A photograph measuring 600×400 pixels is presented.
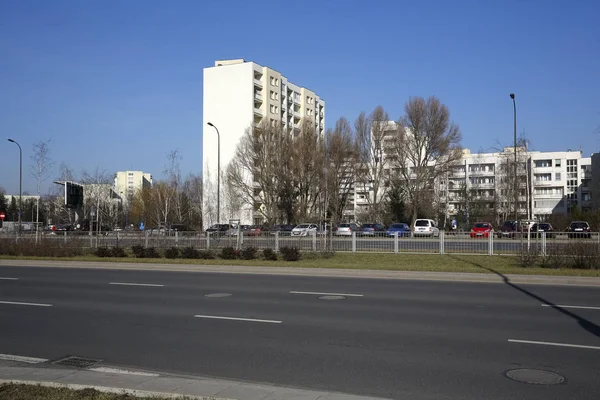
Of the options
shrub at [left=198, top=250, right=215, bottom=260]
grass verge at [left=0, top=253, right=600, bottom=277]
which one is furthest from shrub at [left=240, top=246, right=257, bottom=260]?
shrub at [left=198, top=250, right=215, bottom=260]

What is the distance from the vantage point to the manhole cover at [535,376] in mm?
7062

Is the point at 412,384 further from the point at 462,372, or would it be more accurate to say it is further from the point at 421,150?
the point at 421,150

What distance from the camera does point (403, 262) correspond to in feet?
85.6

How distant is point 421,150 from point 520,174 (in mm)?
17894

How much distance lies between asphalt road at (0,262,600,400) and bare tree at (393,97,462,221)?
48827 millimetres

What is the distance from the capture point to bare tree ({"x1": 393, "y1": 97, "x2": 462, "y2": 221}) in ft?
213

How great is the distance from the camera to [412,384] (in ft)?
22.9

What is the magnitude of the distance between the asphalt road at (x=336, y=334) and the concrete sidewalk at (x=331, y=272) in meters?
1.81

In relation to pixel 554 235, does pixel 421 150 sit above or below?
above

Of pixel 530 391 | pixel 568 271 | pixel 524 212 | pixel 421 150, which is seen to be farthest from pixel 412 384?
pixel 524 212

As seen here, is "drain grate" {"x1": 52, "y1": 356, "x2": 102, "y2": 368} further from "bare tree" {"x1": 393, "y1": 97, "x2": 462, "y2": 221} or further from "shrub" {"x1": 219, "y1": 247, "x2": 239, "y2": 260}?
"bare tree" {"x1": 393, "y1": 97, "x2": 462, "y2": 221}

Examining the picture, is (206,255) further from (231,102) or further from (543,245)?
(231,102)

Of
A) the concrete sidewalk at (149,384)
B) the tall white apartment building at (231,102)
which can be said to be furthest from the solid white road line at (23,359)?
the tall white apartment building at (231,102)

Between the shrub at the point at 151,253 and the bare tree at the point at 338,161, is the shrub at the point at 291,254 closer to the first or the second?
the shrub at the point at 151,253
